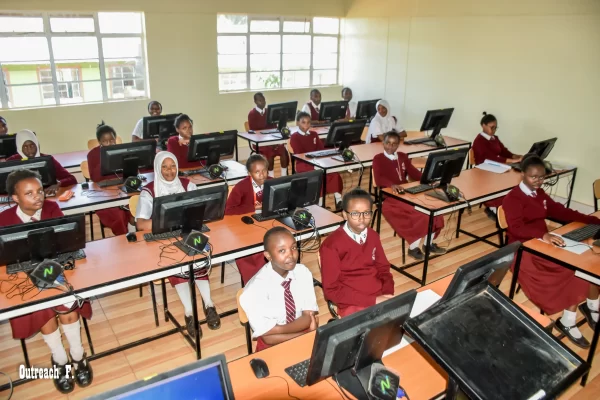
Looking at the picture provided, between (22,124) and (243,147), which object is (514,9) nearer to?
(243,147)

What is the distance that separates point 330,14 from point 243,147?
3109 mm

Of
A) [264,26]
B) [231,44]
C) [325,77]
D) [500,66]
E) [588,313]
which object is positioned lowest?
[588,313]

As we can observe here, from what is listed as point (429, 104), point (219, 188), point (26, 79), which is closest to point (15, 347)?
point (219, 188)

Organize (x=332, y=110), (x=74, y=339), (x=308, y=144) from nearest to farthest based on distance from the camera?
(x=74, y=339)
(x=308, y=144)
(x=332, y=110)

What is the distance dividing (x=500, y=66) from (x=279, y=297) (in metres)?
5.56

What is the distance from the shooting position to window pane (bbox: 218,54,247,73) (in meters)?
8.16

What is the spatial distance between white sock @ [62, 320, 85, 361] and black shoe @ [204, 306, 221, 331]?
0.91 m

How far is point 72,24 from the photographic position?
22.0 ft

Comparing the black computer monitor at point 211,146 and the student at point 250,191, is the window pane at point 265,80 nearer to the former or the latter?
the black computer monitor at point 211,146

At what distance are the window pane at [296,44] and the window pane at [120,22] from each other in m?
2.77

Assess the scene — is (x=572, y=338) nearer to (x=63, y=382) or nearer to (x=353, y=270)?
(x=353, y=270)

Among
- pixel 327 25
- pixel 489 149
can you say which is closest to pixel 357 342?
pixel 489 149

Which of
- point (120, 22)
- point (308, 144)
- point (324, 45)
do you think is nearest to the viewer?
point (308, 144)

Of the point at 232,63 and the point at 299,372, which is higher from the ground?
the point at 232,63
